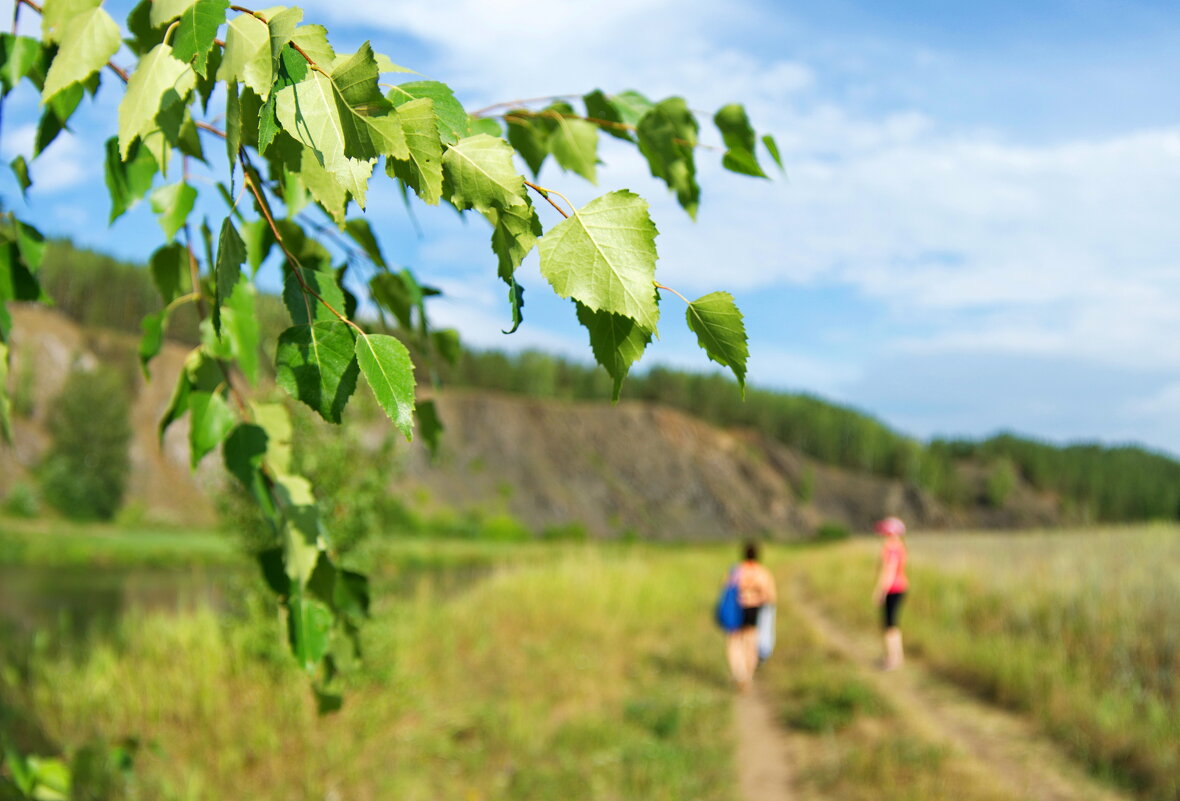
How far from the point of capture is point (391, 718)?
6.99 metres

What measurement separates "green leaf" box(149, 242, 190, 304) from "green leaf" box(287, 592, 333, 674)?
0.70 meters

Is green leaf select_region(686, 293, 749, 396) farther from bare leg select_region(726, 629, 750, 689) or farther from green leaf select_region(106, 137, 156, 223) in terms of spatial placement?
bare leg select_region(726, 629, 750, 689)

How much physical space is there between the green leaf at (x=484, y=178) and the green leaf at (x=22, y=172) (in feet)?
3.59

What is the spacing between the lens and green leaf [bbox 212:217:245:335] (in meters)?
0.77

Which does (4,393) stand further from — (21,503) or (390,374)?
(21,503)

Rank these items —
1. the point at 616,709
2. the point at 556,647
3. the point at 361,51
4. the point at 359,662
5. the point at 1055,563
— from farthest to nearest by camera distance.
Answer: the point at 1055,563 < the point at 556,647 < the point at 616,709 < the point at 359,662 < the point at 361,51

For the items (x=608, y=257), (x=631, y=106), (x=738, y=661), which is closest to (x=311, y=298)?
(x=608, y=257)

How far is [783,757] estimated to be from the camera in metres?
7.28

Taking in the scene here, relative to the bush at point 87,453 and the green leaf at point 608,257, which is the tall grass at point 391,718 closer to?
the green leaf at point 608,257

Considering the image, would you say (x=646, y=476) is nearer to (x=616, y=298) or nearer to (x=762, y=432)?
Result: (x=762, y=432)

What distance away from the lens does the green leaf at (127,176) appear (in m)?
1.43

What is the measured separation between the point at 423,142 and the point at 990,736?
8.41 m

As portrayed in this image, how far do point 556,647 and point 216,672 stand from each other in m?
4.93

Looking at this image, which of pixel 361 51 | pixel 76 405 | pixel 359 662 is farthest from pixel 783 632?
pixel 76 405
